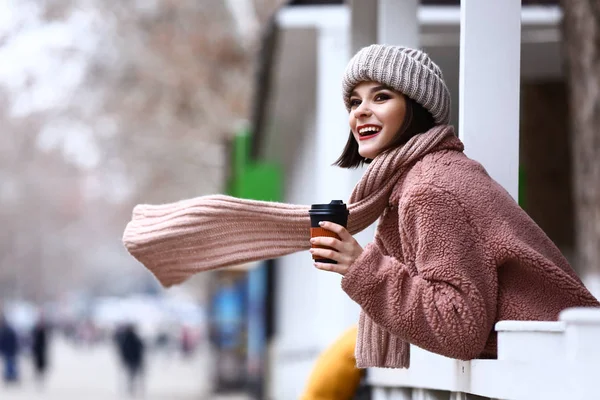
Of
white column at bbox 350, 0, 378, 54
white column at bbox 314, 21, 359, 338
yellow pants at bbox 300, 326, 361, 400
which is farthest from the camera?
white column at bbox 314, 21, 359, 338

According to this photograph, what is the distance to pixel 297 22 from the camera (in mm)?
11086

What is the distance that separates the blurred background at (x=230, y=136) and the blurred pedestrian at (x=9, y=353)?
10 centimetres

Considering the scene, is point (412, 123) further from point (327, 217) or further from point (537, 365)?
point (537, 365)

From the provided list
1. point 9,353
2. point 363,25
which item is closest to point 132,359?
point 9,353

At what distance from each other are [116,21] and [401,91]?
1069 inches

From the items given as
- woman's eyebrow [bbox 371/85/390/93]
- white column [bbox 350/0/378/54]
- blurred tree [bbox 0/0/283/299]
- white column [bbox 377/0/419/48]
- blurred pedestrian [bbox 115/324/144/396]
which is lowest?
blurred pedestrian [bbox 115/324/144/396]

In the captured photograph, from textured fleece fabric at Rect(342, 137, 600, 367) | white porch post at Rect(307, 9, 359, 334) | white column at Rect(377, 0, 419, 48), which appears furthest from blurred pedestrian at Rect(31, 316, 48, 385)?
textured fleece fabric at Rect(342, 137, 600, 367)

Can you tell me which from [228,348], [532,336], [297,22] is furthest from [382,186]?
[228,348]

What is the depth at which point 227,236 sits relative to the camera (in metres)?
4.04

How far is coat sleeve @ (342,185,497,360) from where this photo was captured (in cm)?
341

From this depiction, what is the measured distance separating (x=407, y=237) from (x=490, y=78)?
33.4 inches

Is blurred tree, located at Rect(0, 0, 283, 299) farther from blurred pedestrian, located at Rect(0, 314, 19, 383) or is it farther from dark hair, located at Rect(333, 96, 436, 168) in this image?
dark hair, located at Rect(333, 96, 436, 168)

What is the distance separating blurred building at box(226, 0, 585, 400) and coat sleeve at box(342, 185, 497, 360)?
2.31 metres

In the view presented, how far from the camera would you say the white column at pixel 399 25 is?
5.63 metres
